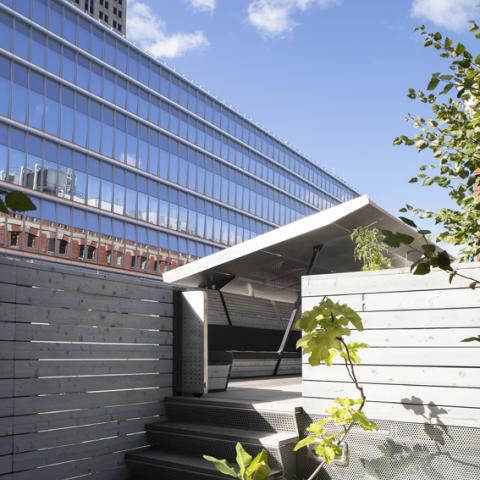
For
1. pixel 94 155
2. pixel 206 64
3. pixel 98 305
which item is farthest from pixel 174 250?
pixel 98 305

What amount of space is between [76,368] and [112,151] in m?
39.5

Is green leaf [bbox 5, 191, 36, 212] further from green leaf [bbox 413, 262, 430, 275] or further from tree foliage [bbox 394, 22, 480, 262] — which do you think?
tree foliage [bbox 394, 22, 480, 262]

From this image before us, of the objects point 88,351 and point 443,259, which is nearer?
point 443,259

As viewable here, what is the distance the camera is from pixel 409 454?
4.95 meters

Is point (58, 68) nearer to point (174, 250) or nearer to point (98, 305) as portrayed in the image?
point (174, 250)

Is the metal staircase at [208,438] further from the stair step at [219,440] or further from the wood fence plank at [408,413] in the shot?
the wood fence plank at [408,413]

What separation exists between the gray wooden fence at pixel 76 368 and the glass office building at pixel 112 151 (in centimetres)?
3021

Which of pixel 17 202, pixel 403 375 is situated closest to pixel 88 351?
pixel 403 375

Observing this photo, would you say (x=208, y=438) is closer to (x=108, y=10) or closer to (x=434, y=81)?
(x=434, y=81)

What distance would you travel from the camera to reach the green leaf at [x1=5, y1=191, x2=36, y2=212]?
1.10 metres

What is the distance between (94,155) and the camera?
4228 cm

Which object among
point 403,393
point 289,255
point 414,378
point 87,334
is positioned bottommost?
point 403,393

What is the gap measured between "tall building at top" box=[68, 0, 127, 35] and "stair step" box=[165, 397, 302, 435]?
72702 mm

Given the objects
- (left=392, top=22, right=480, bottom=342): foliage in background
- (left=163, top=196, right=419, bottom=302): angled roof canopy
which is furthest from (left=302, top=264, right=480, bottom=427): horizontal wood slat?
(left=163, top=196, right=419, bottom=302): angled roof canopy
